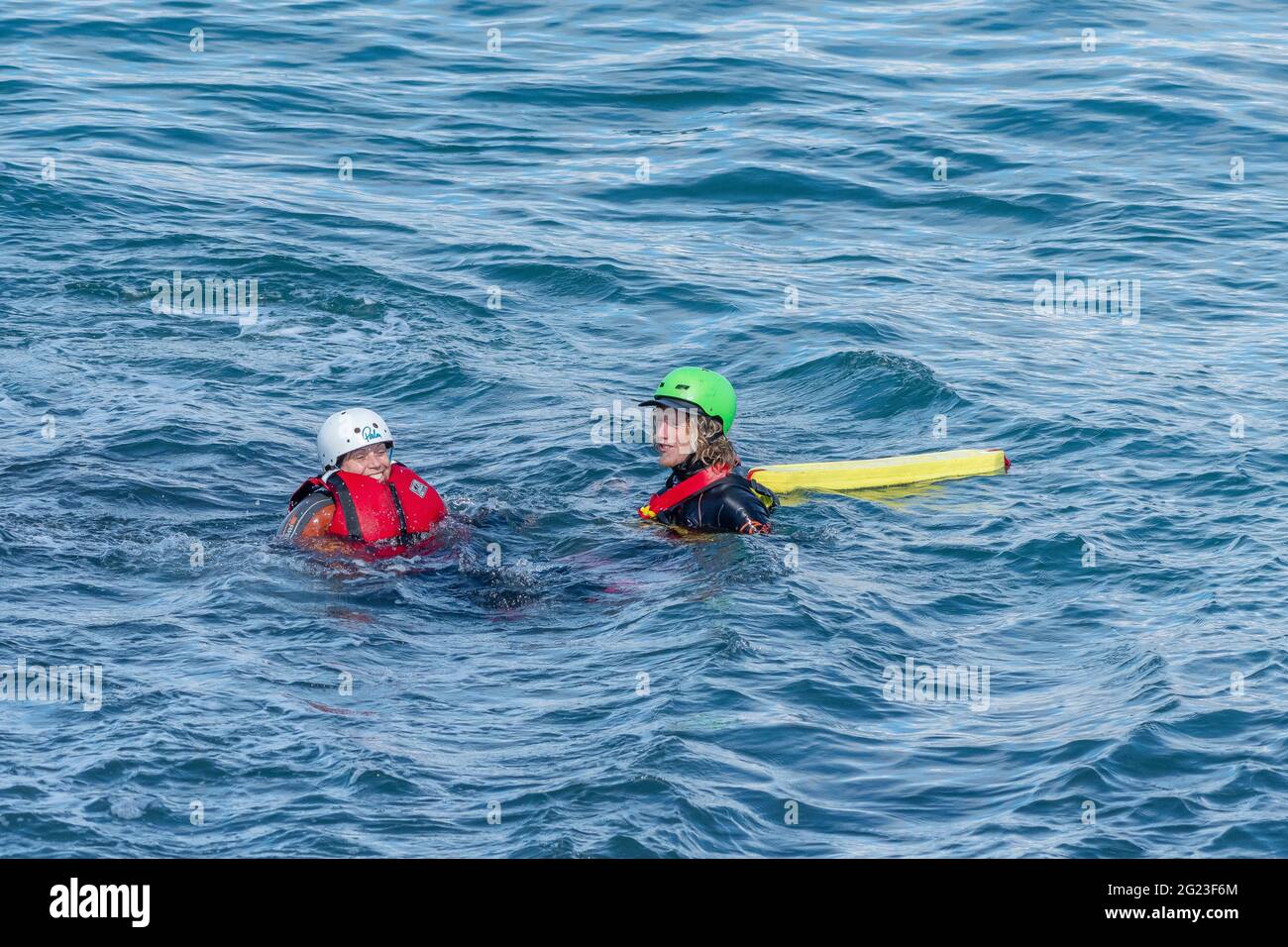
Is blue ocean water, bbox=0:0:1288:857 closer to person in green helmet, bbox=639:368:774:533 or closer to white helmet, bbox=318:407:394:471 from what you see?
person in green helmet, bbox=639:368:774:533

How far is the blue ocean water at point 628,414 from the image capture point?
840 centimetres

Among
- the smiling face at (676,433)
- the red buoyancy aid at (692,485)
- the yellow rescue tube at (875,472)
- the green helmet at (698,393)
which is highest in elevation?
the green helmet at (698,393)

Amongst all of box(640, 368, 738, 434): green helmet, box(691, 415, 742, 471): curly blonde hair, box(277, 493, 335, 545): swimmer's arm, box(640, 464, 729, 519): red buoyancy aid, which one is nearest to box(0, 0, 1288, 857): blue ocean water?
box(277, 493, 335, 545): swimmer's arm

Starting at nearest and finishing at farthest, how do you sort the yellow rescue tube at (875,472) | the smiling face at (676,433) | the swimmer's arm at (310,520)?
the swimmer's arm at (310,520) < the smiling face at (676,433) < the yellow rescue tube at (875,472)

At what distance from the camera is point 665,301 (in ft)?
61.4

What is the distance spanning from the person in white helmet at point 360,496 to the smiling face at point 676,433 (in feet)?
6.41

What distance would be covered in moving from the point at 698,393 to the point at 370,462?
2.64 m

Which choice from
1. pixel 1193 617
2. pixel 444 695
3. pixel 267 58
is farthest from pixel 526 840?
pixel 267 58

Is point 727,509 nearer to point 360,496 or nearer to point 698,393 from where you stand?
point 698,393

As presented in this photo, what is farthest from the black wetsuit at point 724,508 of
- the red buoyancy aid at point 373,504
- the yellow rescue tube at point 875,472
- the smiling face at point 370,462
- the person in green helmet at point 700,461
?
the smiling face at point 370,462

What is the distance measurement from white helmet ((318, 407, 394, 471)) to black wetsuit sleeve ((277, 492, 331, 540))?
0.34 meters

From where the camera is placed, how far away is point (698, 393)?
1219cm

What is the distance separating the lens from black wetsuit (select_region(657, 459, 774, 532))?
1189cm

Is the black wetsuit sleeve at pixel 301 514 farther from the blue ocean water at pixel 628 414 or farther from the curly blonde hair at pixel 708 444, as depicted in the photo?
the curly blonde hair at pixel 708 444
